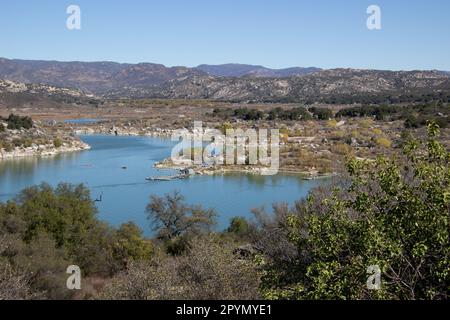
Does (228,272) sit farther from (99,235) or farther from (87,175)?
(87,175)

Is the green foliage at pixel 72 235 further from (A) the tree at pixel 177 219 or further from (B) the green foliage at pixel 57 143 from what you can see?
(B) the green foliage at pixel 57 143

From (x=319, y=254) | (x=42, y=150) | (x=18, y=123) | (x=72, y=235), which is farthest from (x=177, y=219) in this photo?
(x=18, y=123)

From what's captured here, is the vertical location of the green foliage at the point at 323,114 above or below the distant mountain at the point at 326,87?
below

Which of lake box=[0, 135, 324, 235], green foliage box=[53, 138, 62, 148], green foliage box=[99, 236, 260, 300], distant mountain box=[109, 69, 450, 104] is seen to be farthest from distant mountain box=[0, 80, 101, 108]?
green foliage box=[99, 236, 260, 300]

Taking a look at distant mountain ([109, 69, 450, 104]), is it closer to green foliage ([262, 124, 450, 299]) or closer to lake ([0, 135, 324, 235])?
lake ([0, 135, 324, 235])

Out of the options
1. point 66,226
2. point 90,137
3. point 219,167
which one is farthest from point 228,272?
point 90,137

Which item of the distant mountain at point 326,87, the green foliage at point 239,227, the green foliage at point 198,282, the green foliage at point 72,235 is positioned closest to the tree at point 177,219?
the green foliage at point 239,227
